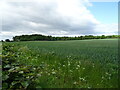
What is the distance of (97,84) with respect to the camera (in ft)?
12.7

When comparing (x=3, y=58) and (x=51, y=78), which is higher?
(x=3, y=58)

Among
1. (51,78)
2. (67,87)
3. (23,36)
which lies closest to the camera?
(67,87)

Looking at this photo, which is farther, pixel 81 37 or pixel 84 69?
pixel 81 37

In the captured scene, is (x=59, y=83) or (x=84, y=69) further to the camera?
(x=84, y=69)

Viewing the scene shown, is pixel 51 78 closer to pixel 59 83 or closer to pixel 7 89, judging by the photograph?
pixel 59 83

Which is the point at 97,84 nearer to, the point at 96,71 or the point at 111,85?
the point at 111,85

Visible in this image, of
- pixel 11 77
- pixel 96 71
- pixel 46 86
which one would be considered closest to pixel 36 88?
pixel 46 86

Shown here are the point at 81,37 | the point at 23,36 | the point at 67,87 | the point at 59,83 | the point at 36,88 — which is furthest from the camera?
the point at 23,36

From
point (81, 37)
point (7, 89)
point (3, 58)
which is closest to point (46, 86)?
point (7, 89)

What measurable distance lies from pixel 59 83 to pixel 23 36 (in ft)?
135

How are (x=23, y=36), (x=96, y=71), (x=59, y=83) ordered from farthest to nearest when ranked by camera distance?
(x=23, y=36) → (x=96, y=71) → (x=59, y=83)

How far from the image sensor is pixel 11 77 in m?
4.12

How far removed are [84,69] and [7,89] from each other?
8.69 feet

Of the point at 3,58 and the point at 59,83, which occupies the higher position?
the point at 3,58
